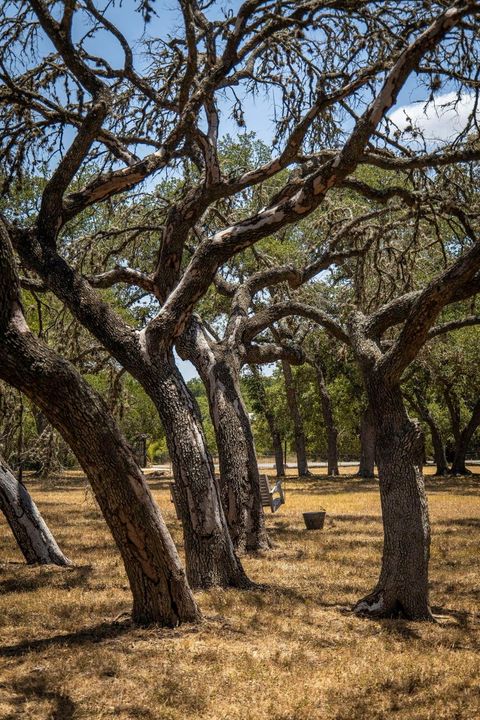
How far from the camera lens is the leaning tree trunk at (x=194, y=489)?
8.09m

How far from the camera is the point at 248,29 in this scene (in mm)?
8984

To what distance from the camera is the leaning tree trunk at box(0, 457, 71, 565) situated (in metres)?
10.6

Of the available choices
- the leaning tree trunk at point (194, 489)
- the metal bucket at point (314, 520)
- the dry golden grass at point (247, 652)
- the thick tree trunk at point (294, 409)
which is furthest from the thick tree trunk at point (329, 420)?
the leaning tree trunk at point (194, 489)

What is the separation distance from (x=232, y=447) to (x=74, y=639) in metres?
5.30

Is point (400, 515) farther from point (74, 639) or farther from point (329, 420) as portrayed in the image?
point (329, 420)

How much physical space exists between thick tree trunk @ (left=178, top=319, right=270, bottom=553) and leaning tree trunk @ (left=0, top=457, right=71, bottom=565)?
9.46 feet

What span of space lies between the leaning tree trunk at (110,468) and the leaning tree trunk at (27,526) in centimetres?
428

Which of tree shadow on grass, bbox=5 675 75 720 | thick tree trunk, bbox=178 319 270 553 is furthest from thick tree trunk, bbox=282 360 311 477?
tree shadow on grass, bbox=5 675 75 720

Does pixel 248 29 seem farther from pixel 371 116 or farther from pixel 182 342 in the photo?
pixel 182 342

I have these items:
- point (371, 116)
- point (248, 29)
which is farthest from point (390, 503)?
point (248, 29)

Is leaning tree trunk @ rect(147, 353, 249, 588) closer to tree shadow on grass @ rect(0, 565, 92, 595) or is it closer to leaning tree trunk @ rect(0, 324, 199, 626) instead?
leaning tree trunk @ rect(0, 324, 199, 626)

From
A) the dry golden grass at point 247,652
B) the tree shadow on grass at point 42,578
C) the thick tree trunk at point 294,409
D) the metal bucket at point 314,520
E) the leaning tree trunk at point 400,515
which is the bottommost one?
the dry golden grass at point 247,652

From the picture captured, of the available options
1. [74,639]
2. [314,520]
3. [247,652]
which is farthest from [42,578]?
[314,520]

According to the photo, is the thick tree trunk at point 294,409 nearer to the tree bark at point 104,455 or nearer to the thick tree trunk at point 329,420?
the thick tree trunk at point 329,420
